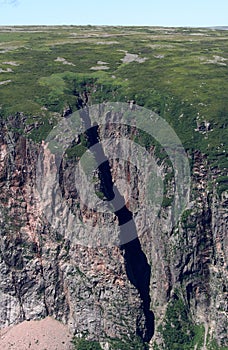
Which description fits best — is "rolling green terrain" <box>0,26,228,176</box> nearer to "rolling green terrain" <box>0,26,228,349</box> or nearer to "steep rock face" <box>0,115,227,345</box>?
"rolling green terrain" <box>0,26,228,349</box>

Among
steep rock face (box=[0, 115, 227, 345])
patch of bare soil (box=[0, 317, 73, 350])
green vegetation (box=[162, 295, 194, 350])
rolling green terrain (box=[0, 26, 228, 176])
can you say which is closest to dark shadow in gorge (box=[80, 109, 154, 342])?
steep rock face (box=[0, 115, 227, 345])

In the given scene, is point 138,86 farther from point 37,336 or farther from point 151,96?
point 37,336

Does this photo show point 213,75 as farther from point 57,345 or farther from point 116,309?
point 57,345

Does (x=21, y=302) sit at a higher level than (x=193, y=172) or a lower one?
lower

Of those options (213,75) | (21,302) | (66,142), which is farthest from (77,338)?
(213,75)

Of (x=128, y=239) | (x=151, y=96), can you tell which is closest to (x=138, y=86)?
(x=151, y=96)
